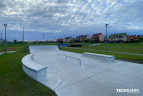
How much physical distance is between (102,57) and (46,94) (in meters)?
6.45

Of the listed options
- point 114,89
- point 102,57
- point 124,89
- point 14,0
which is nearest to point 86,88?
point 114,89

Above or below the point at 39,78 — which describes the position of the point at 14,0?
above

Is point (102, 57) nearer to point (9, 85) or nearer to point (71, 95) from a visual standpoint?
point (71, 95)

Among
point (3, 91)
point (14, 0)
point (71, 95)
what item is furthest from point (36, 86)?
point (14, 0)

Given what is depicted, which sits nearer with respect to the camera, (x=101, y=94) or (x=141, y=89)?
(x=101, y=94)

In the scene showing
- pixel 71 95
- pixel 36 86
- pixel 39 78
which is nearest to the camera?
pixel 71 95

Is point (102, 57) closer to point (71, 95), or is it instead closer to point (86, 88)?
point (86, 88)

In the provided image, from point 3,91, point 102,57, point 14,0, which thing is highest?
point 14,0

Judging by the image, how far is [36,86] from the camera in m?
3.34

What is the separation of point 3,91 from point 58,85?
1.99m

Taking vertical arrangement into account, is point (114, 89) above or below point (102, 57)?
below

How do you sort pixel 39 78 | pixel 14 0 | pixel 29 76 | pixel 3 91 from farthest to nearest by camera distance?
pixel 14 0 < pixel 29 76 < pixel 39 78 < pixel 3 91

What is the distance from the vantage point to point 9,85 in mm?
3445

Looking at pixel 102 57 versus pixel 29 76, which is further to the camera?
pixel 102 57
